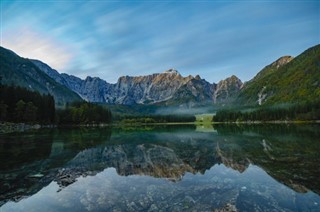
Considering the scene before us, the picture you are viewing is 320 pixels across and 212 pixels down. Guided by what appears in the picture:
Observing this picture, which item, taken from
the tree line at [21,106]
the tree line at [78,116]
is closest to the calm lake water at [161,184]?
the tree line at [21,106]

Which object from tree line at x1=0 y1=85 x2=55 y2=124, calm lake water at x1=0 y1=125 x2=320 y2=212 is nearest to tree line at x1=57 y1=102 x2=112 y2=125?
tree line at x1=0 y1=85 x2=55 y2=124

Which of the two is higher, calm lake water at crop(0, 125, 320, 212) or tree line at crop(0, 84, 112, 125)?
tree line at crop(0, 84, 112, 125)

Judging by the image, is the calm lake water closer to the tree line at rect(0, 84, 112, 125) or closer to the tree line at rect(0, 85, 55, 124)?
the tree line at rect(0, 85, 55, 124)

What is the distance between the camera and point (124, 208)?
1580cm

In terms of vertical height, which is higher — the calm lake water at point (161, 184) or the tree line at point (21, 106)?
the tree line at point (21, 106)

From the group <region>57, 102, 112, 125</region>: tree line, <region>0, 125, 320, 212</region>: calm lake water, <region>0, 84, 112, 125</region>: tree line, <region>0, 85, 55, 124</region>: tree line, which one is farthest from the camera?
<region>57, 102, 112, 125</region>: tree line

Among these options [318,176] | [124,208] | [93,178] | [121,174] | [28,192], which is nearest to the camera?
[124,208]

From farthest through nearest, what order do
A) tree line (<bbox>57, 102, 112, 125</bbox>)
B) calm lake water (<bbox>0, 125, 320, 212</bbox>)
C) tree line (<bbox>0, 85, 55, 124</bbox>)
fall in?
tree line (<bbox>57, 102, 112, 125</bbox>) → tree line (<bbox>0, 85, 55, 124</bbox>) → calm lake water (<bbox>0, 125, 320, 212</bbox>)

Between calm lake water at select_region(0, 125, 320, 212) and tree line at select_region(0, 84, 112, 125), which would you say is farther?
tree line at select_region(0, 84, 112, 125)

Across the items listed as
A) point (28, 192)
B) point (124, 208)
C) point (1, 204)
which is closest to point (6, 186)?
point (28, 192)

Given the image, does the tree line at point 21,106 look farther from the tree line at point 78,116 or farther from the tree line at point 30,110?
the tree line at point 78,116

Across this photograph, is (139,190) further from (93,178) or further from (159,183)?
(93,178)

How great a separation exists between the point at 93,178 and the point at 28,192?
6.13 meters

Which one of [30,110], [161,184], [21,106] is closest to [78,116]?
[30,110]
